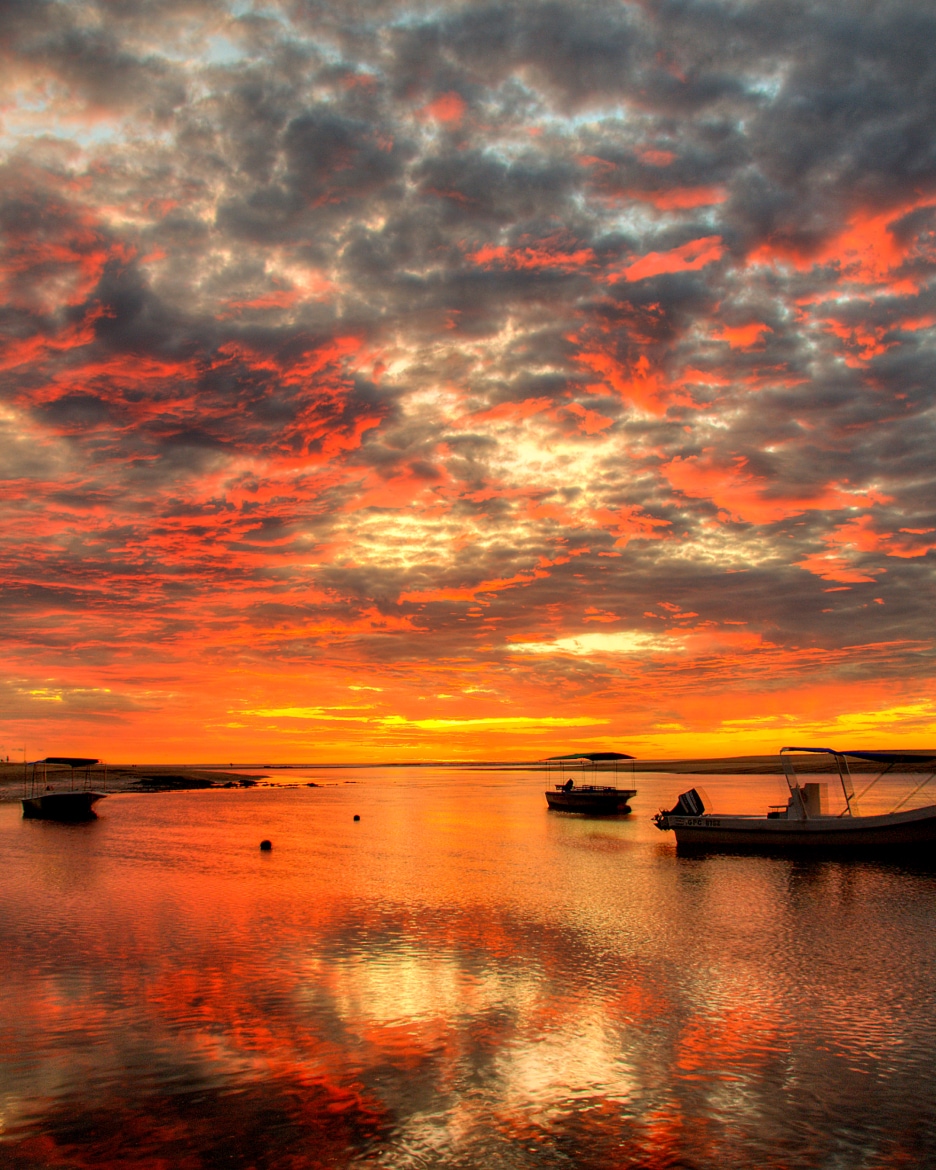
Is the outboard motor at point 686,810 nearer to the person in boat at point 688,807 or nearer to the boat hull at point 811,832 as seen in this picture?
the person in boat at point 688,807

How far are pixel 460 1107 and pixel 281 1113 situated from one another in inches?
116

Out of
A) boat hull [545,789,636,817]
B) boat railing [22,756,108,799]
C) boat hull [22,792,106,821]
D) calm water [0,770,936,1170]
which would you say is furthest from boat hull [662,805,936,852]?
boat railing [22,756,108,799]

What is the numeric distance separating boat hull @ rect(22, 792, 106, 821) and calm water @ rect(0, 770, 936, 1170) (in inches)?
1747

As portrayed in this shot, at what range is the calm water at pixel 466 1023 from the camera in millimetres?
12586

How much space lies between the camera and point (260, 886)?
38.8m

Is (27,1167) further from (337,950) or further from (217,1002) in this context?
(337,950)

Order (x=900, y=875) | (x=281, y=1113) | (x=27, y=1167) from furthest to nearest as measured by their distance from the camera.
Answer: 1. (x=900, y=875)
2. (x=281, y=1113)
3. (x=27, y=1167)

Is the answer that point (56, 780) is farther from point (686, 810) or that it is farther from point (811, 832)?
point (811, 832)

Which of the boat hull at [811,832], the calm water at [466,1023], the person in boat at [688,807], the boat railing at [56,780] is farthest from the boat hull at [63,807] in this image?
the boat hull at [811,832]

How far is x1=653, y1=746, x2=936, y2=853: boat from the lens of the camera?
155ft

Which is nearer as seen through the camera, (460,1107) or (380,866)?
(460,1107)

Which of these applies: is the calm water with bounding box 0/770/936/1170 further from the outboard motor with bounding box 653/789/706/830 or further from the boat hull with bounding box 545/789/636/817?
the boat hull with bounding box 545/789/636/817

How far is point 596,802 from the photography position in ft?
293

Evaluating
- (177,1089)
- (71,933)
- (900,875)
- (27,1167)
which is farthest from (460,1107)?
(900,875)
